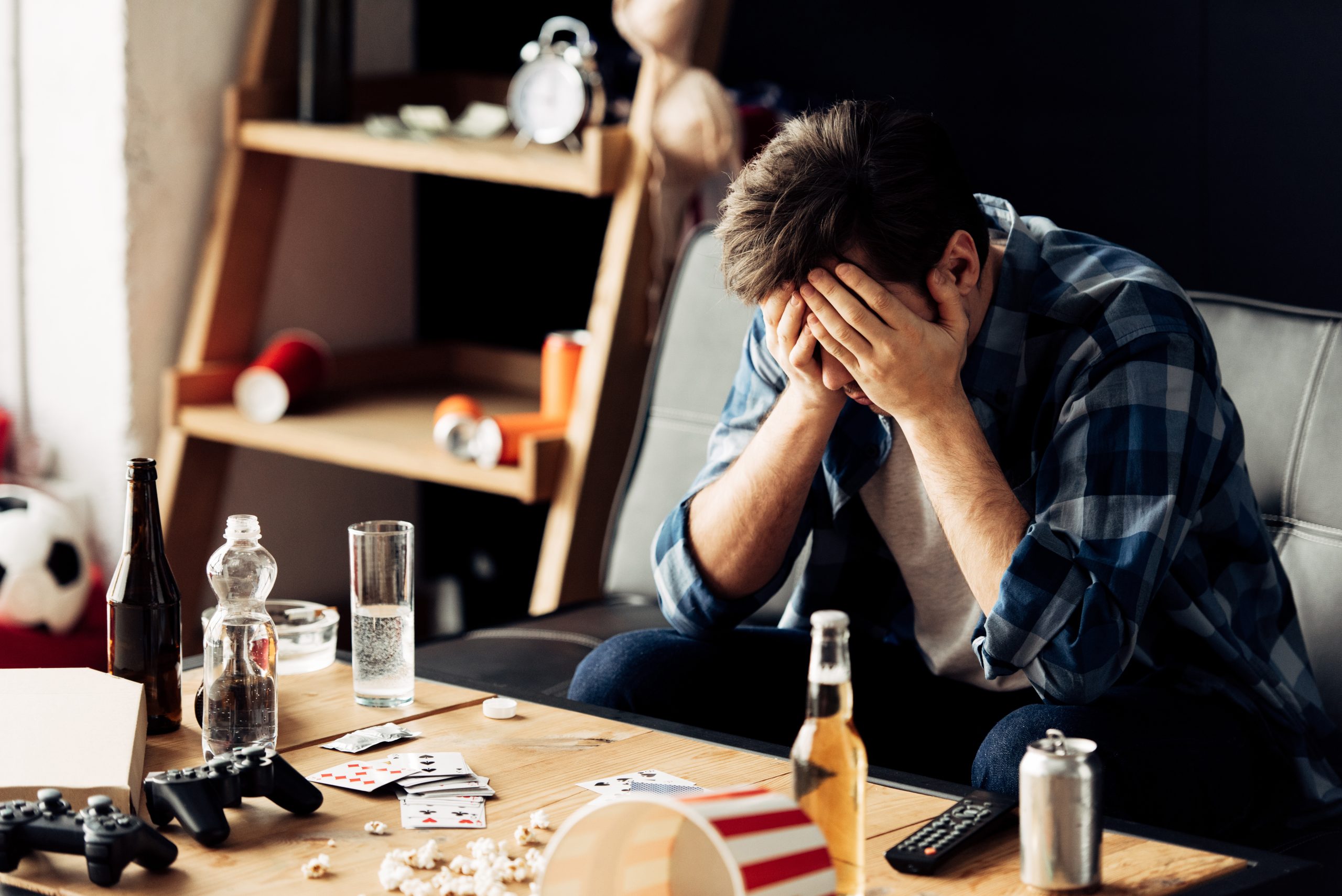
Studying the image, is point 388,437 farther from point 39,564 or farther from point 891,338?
point 891,338

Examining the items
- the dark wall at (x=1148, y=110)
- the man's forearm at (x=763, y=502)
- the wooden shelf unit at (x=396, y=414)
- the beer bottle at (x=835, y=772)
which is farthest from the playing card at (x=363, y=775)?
the dark wall at (x=1148, y=110)

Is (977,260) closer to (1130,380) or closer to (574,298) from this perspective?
(1130,380)

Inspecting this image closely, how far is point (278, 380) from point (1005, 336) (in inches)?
61.0

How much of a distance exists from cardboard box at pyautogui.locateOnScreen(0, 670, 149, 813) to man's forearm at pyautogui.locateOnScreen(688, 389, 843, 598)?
568 mm

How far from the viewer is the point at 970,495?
1.41 metres

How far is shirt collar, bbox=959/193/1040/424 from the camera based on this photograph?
153cm

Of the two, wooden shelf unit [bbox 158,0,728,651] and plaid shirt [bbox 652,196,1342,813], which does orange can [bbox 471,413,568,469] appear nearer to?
wooden shelf unit [bbox 158,0,728,651]

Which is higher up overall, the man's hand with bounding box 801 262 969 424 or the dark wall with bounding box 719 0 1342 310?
the dark wall with bounding box 719 0 1342 310

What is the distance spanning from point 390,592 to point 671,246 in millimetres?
1128

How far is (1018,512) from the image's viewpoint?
141 centimetres

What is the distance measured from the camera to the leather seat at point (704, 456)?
1.69 meters

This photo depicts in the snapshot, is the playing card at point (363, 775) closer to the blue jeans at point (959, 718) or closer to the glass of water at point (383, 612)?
the glass of water at point (383, 612)

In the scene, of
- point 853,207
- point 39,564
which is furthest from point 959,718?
point 39,564

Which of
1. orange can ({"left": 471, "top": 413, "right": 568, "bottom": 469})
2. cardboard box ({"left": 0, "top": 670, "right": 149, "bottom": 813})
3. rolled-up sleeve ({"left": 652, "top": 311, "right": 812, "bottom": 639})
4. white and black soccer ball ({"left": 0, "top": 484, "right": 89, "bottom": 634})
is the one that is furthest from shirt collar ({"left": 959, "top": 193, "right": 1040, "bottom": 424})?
white and black soccer ball ({"left": 0, "top": 484, "right": 89, "bottom": 634})
